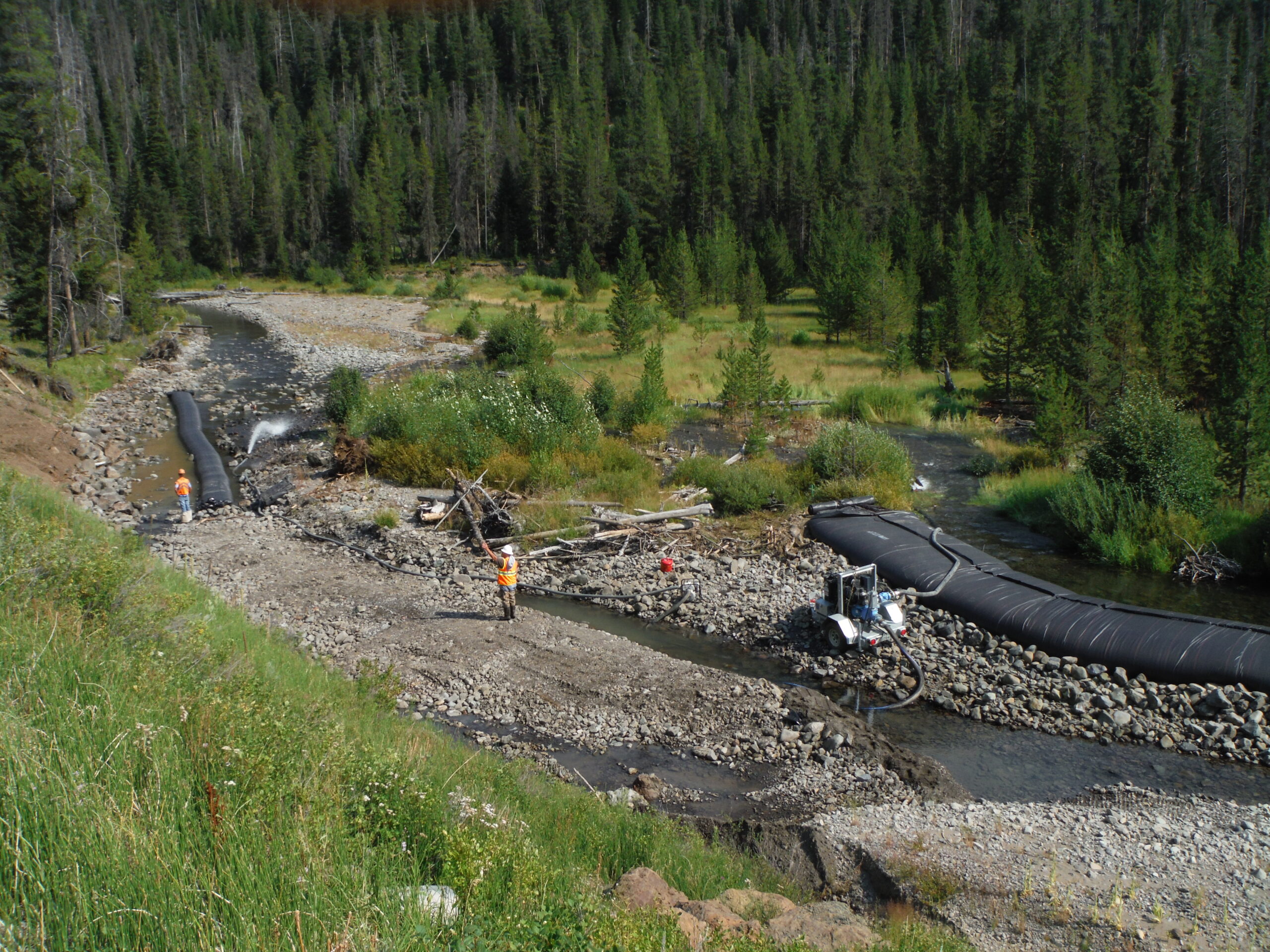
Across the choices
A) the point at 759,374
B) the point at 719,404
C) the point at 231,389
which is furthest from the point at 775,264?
the point at 231,389

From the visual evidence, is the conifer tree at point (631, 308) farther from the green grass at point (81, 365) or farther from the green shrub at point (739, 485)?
the green grass at point (81, 365)

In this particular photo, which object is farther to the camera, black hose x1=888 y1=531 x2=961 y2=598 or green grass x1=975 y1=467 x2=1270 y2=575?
green grass x1=975 y1=467 x2=1270 y2=575

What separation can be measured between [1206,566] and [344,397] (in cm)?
2281

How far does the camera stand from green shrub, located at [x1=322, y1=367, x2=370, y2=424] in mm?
27266

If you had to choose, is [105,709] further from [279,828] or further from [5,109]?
[5,109]

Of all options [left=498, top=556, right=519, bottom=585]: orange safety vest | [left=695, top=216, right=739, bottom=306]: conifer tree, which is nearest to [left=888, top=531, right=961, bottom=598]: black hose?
[left=498, top=556, right=519, bottom=585]: orange safety vest

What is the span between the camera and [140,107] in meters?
110

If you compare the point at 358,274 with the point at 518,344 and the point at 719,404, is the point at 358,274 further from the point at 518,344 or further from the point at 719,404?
the point at 719,404

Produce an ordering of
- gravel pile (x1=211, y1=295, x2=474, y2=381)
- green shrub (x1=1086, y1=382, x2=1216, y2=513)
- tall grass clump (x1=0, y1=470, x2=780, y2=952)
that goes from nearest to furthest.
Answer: tall grass clump (x1=0, y1=470, x2=780, y2=952)
green shrub (x1=1086, y1=382, x2=1216, y2=513)
gravel pile (x1=211, y1=295, x2=474, y2=381)

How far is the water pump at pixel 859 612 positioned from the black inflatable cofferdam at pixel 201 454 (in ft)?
50.6

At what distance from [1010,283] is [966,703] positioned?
35564 millimetres

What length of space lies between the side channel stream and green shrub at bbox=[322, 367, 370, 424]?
5282 millimetres

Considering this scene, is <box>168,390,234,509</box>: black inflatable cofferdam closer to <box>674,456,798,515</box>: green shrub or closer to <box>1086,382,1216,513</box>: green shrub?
<box>674,456,798,515</box>: green shrub

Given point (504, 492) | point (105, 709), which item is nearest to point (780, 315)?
point (504, 492)
